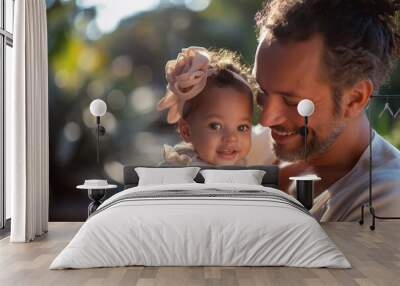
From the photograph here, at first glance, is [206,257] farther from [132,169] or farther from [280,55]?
[280,55]

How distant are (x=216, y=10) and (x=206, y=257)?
13.0 feet

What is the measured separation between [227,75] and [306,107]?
1129mm

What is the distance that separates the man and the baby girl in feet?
0.88

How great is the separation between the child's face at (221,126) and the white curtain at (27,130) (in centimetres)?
195

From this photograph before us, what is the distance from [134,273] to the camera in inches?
175

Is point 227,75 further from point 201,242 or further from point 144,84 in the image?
point 201,242

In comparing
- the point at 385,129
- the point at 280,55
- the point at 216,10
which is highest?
the point at 216,10

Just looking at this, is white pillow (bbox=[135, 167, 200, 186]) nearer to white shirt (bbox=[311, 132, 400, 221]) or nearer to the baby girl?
the baby girl

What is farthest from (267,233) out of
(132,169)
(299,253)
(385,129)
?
(385,129)

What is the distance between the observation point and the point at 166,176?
6.93 meters

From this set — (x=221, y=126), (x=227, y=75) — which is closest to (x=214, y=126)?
(x=221, y=126)

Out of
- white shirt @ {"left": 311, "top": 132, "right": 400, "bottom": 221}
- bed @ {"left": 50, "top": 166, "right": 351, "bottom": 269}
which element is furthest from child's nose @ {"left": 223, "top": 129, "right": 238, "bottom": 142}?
bed @ {"left": 50, "top": 166, "right": 351, "bottom": 269}

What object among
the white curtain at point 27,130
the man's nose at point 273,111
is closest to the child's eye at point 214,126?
the man's nose at point 273,111

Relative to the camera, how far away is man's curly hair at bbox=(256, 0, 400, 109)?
741 centimetres
